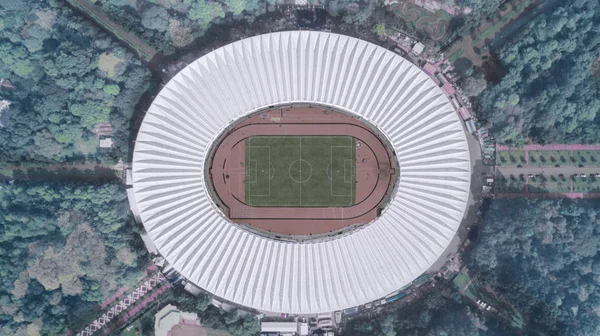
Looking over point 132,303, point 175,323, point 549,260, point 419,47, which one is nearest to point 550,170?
point 549,260

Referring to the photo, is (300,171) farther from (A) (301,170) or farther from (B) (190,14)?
(B) (190,14)

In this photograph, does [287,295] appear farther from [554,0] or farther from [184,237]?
[554,0]

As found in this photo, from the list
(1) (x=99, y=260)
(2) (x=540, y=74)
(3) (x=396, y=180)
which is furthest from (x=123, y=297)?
(2) (x=540, y=74)

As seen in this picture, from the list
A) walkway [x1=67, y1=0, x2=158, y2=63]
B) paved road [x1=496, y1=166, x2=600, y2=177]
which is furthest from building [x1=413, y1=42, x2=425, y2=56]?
walkway [x1=67, y1=0, x2=158, y2=63]

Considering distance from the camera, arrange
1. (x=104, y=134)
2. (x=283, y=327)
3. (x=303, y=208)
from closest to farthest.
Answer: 1. (x=283, y=327)
2. (x=104, y=134)
3. (x=303, y=208)

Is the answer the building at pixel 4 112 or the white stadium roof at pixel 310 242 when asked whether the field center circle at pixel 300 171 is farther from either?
the building at pixel 4 112
